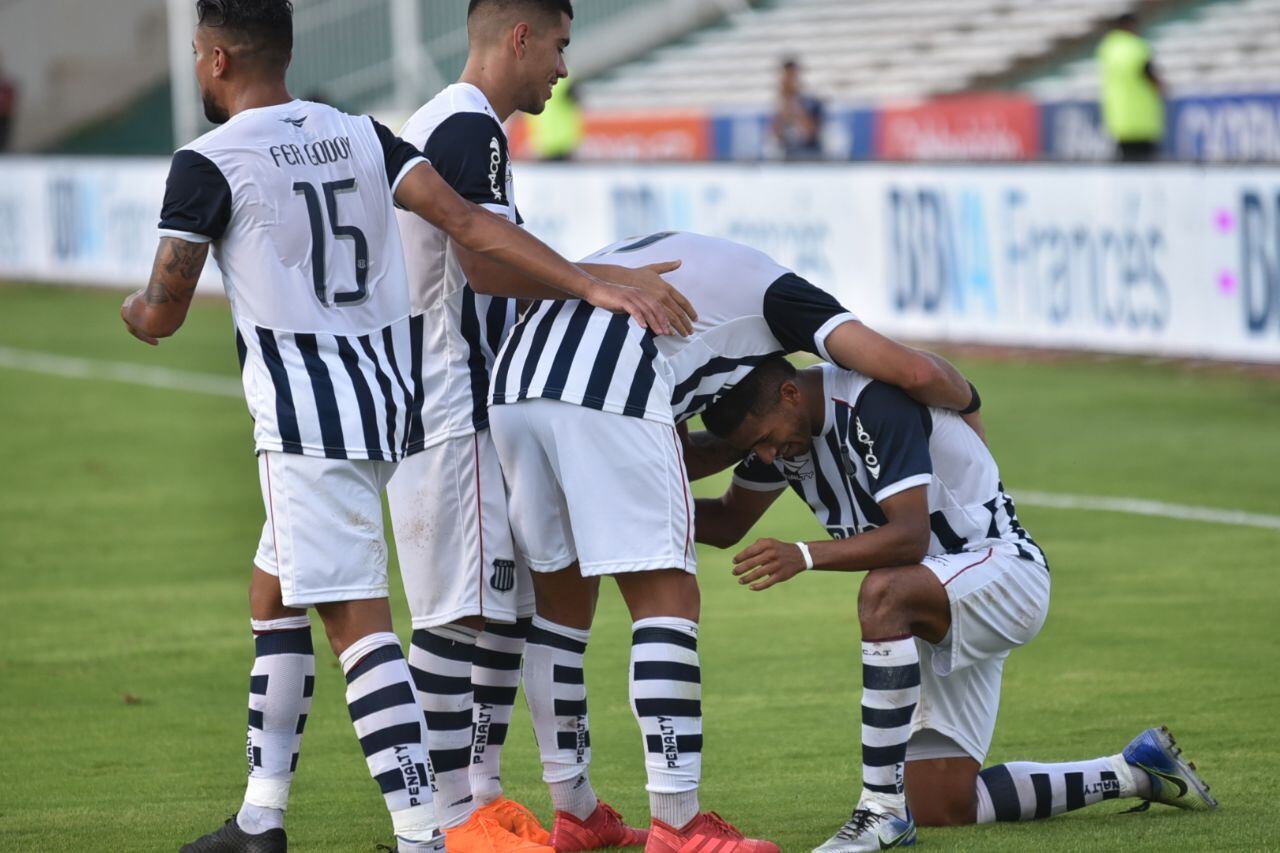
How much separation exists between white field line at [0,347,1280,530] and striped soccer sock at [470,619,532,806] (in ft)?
17.5

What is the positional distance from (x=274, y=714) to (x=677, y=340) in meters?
1.33

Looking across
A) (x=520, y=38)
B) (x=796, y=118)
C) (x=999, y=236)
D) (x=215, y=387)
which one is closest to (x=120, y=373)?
(x=215, y=387)

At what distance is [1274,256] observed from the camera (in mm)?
13359

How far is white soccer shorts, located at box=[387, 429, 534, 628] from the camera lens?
17.0 ft

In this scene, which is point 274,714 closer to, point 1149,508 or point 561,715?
point 561,715

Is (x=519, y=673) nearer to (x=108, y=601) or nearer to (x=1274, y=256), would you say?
(x=108, y=601)

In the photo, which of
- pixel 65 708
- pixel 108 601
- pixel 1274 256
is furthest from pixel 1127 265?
pixel 65 708

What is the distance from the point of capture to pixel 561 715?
17.3ft

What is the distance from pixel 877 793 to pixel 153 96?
121 ft

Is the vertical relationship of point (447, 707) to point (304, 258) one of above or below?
below

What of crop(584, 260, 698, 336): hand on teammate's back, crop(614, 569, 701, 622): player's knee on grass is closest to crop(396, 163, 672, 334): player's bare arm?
crop(584, 260, 698, 336): hand on teammate's back

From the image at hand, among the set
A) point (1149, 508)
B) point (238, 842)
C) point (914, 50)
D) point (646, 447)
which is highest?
point (914, 50)

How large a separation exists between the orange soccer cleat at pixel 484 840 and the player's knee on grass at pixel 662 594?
2.13 feet

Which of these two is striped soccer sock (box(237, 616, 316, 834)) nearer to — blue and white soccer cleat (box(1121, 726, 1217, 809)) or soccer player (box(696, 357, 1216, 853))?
soccer player (box(696, 357, 1216, 853))
